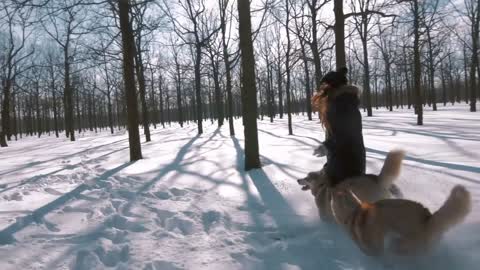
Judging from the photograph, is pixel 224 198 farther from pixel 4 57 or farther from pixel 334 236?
pixel 4 57

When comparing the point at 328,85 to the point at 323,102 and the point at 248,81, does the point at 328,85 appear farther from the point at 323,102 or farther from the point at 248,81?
the point at 248,81

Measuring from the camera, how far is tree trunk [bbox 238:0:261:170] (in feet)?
24.3

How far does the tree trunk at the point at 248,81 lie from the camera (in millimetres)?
7398

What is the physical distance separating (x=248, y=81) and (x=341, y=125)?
3.83 m

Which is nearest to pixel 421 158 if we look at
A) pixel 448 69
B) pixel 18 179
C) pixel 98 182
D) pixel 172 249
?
pixel 172 249

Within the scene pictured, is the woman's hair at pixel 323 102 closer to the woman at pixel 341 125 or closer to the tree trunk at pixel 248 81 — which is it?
the woman at pixel 341 125

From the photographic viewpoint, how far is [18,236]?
407 cm

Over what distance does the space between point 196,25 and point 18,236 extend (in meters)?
20.1

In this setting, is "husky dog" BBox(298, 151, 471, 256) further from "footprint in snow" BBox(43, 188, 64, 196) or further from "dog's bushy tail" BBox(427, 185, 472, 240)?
"footprint in snow" BBox(43, 188, 64, 196)

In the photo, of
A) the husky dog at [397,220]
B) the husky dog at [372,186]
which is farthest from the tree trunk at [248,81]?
the husky dog at [397,220]

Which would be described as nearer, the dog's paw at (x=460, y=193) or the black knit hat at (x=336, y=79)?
the dog's paw at (x=460, y=193)

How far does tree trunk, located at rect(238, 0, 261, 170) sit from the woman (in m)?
3.45

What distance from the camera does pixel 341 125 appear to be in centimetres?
385

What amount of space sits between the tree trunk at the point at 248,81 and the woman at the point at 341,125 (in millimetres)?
3451
